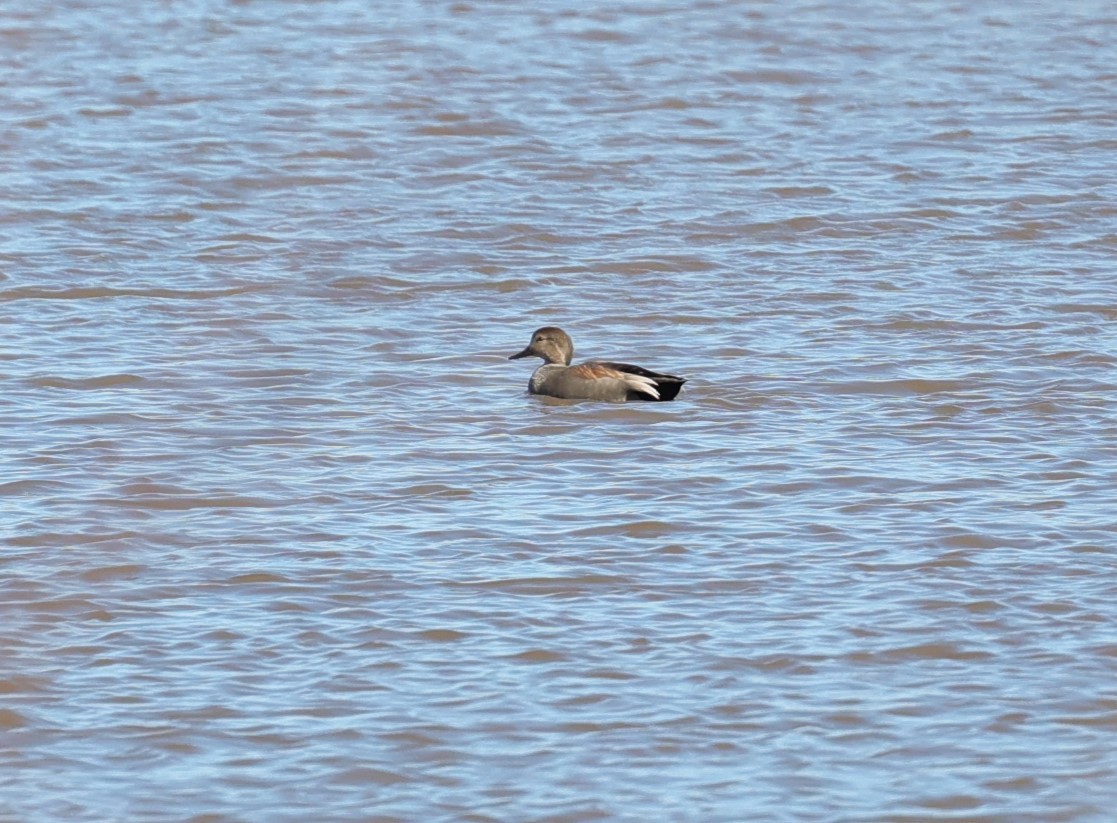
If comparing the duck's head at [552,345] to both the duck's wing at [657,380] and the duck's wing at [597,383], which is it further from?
the duck's wing at [657,380]

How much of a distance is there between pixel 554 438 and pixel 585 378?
65 cm

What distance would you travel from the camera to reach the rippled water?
6.97 m

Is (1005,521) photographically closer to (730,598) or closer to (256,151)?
(730,598)

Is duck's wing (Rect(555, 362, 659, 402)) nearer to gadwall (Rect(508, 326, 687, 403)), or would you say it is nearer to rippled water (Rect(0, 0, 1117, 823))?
gadwall (Rect(508, 326, 687, 403))

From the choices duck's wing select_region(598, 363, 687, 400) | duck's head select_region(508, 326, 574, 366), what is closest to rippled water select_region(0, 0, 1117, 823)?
duck's wing select_region(598, 363, 687, 400)

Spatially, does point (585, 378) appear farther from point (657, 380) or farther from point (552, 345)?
point (657, 380)

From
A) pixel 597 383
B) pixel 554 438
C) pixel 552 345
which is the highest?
pixel 552 345

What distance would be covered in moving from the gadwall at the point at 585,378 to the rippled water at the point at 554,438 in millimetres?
116

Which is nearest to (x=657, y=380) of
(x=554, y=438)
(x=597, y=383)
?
(x=597, y=383)

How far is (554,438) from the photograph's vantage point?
10766 mm

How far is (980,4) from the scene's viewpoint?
76.9 feet

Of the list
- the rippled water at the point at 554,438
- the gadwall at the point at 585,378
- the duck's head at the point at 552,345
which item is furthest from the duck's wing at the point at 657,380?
the duck's head at the point at 552,345

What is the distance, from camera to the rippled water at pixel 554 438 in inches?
274

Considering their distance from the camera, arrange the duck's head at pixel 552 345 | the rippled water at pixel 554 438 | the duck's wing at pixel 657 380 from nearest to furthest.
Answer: the rippled water at pixel 554 438 → the duck's wing at pixel 657 380 → the duck's head at pixel 552 345
